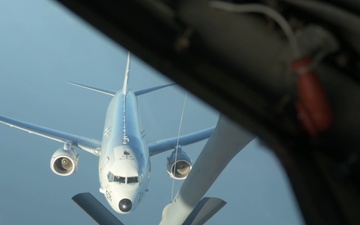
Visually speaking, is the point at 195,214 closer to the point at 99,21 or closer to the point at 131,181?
the point at 131,181

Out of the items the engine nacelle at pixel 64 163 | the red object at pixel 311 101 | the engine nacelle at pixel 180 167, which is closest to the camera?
the red object at pixel 311 101

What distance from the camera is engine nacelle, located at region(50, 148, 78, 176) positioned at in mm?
14578

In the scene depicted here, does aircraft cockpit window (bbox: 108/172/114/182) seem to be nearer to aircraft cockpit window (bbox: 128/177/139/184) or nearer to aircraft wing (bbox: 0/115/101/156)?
aircraft cockpit window (bbox: 128/177/139/184)

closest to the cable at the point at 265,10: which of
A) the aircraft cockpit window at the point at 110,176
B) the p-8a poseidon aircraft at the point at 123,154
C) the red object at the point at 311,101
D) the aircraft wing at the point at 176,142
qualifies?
the red object at the point at 311,101

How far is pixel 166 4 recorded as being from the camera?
1.55m

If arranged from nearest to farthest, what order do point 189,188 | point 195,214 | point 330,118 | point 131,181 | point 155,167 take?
point 330,118
point 189,188
point 195,214
point 131,181
point 155,167

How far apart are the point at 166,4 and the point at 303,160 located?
1.85ft

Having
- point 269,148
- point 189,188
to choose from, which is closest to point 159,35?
point 269,148

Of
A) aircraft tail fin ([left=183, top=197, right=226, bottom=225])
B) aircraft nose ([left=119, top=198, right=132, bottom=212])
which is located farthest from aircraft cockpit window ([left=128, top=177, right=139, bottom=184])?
aircraft tail fin ([left=183, top=197, right=226, bottom=225])

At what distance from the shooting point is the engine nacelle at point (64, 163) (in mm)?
14578

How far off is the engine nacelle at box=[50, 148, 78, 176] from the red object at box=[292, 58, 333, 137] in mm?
13432

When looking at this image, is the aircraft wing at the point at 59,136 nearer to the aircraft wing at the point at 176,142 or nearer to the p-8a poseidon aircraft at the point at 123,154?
the p-8a poseidon aircraft at the point at 123,154

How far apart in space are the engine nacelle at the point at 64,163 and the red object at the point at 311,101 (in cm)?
1343

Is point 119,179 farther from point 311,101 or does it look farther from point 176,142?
point 311,101
